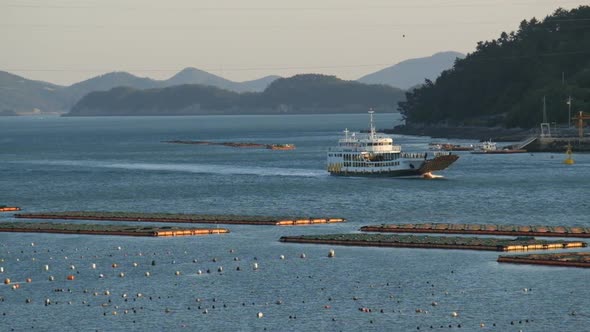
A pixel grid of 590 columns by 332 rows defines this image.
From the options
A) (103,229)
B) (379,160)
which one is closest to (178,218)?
(103,229)

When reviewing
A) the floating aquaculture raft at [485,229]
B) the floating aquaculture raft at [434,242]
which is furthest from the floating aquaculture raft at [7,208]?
the floating aquaculture raft at [485,229]

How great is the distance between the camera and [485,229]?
4289 inches

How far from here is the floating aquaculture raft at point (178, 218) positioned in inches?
4724

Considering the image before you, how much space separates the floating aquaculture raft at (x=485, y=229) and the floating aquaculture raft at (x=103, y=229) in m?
14.6

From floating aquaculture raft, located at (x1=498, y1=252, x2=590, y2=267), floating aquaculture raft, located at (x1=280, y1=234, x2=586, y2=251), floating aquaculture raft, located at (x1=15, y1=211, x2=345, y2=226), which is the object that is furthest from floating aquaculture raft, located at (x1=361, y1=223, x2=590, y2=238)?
floating aquaculture raft, located at (x1=498, y1=252, x2=590, y2=267)

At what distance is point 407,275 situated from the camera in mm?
87562

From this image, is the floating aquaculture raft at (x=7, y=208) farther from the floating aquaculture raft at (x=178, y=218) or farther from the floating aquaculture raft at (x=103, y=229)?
the floating aquaculture raft at (x=103, y=229)

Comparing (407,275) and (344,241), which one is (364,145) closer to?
(344,241)

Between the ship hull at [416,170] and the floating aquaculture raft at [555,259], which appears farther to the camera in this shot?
the ship hull at [416,170]

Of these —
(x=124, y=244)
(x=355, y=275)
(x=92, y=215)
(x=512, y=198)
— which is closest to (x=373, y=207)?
(x=512, y=198)

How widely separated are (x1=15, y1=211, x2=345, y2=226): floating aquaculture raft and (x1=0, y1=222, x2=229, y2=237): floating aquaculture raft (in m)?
6.46

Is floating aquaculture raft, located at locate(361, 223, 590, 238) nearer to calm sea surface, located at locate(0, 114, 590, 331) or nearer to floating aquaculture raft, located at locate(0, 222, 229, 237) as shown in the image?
calm sea surface, located at locate(0, 114, 590, 331)

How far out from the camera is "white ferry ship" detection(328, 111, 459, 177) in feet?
593

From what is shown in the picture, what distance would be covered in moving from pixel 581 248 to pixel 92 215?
166 feet
